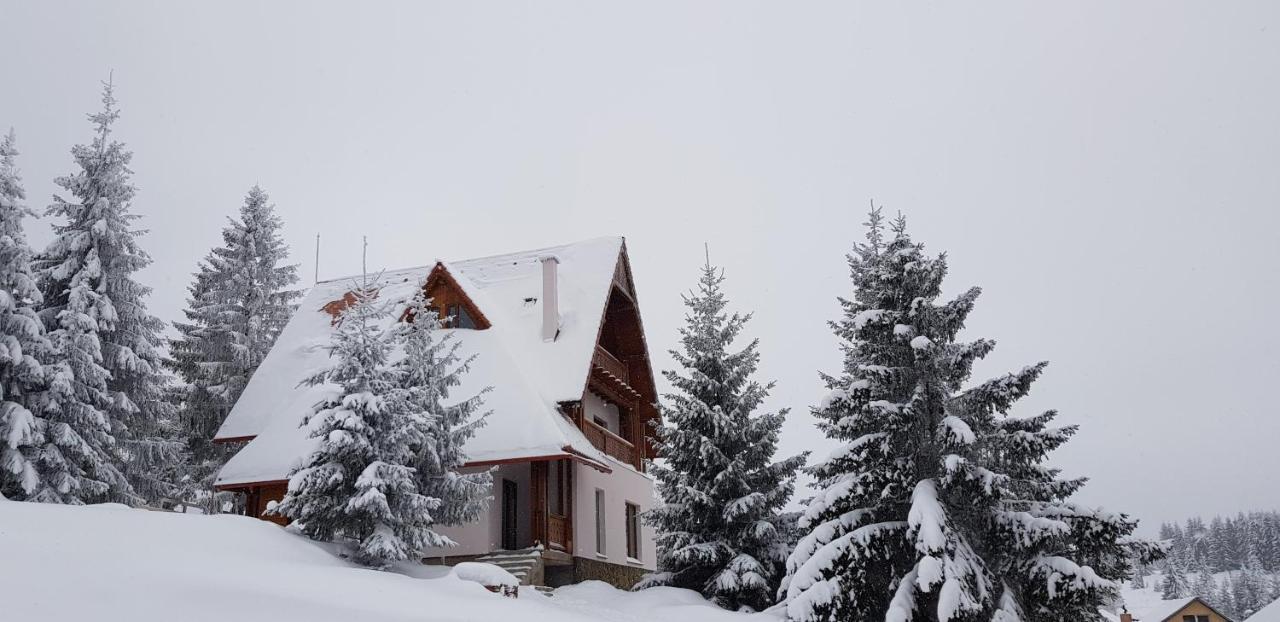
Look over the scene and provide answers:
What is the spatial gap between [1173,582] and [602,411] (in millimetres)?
83930

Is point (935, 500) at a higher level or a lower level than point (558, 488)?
lower

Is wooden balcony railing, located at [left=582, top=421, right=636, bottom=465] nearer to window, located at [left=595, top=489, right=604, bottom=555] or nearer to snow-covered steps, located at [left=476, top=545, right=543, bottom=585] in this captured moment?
window, located at [left=595, top=489, right=604, bottom=555]

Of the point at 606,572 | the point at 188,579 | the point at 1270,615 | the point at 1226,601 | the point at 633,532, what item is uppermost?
the point at 633,532

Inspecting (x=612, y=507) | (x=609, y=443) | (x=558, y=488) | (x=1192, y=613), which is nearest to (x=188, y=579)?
(x=558, y=488)

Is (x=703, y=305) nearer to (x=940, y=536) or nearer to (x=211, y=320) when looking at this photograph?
(x=940, y=536)

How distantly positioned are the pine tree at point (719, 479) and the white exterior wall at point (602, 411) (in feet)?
16.7

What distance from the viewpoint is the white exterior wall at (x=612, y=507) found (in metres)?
24.0

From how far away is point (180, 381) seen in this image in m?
30.5

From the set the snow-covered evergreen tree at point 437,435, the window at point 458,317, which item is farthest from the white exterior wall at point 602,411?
the snow-covered evergreen tree at point 437,435

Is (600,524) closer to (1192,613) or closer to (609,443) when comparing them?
(609,443)

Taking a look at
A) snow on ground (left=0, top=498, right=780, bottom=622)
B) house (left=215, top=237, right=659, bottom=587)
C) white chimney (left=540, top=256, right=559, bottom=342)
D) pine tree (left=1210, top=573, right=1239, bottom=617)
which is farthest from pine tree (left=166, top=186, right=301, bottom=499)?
pine tree (left=1210, top=573, right=1239, bottom=617)

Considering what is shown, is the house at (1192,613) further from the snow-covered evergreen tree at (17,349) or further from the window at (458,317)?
the snow-covered evergreen tree at (17,349)

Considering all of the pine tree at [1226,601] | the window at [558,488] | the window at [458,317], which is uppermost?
the window at [458,317]

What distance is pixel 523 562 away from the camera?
20.5 meters
